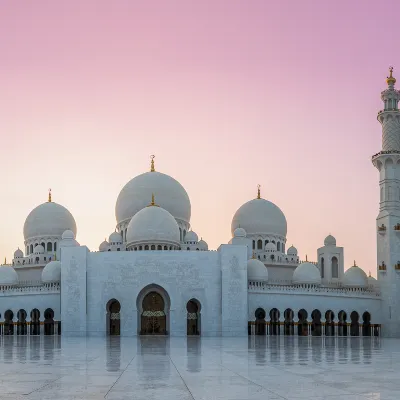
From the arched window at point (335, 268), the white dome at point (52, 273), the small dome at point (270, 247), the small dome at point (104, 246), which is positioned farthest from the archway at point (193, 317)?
the arched window at point (335, 268)

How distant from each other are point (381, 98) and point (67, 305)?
22986 millimetres

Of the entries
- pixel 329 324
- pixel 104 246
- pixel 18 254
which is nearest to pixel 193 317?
pixel 329 324

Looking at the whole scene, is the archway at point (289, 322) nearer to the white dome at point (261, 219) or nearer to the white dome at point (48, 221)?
the white dome at point (261, 219)

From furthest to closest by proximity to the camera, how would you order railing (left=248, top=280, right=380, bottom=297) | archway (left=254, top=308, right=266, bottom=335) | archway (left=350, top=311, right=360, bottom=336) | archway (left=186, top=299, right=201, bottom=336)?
archway (left=350, top=311, right=360, bottom=336) < archway (left=254, top=308, right=266, bottom=335) < railing (left=248, top=280, right=380, bottom=297) < archway (left=186, top=299, right=201, bottom=336)

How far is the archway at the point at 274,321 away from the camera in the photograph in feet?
131

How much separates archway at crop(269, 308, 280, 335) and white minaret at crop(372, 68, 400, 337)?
643 centimetres

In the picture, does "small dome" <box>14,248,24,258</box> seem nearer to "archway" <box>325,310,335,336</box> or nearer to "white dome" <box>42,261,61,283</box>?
"white dome" <box>42,261,61,283</box>

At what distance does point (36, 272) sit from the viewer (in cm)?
4638

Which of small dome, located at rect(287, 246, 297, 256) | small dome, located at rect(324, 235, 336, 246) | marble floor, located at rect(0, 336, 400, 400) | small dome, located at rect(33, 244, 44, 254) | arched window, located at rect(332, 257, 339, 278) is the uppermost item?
small dome, located at rect(324, 235, 336, 246)

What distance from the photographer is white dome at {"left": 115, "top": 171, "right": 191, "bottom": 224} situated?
46.1 metres

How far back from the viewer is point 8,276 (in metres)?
42.5

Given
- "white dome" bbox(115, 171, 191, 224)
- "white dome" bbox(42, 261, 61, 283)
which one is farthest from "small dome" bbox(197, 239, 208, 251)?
"white dome" bbox(42, 261, 61, 283)

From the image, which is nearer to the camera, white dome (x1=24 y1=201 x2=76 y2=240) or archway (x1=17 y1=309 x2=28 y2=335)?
Answer: archway (x1=17 y1=309 x2=28 y2=335)

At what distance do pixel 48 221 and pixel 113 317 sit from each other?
43.4 feet
